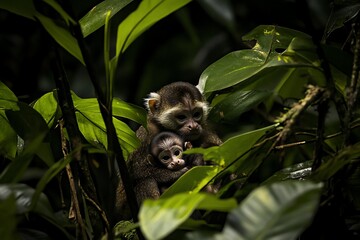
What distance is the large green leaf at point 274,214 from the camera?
3.52ft

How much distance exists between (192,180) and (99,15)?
2.00 ft

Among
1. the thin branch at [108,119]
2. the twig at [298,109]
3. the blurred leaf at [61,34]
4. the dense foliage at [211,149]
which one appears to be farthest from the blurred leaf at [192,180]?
the blurred leaf at [61,34]

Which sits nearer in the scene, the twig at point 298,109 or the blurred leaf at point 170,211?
the blurred leaf at point 170,211

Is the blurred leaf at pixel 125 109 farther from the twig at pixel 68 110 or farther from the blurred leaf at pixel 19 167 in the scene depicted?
the blurred leaf at pixel 19 167

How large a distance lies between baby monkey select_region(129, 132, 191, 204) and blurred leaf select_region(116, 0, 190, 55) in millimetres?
1212

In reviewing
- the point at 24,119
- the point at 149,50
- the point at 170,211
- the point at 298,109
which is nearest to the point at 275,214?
the point at 170,211

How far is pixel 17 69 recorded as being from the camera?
4.53 m

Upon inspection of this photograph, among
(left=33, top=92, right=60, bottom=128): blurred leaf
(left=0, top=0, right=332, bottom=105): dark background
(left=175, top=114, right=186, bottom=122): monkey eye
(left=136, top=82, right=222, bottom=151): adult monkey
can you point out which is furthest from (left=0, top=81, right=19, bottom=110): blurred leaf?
(left=0, top=0, right=332, bottom=105): dark background

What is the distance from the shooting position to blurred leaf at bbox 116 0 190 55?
4.88 ft

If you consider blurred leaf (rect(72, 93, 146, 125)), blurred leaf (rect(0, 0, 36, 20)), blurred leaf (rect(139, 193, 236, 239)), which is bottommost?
blurred leaf (rect(139, 193, 236, 239))

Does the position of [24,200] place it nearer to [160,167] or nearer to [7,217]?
[7,217]

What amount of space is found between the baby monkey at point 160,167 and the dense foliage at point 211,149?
42 centimetres

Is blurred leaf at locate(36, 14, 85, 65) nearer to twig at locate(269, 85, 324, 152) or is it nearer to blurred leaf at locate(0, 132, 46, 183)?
blurred leaf at locate(0, 132, 46, 183)

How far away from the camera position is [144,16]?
4.94 ft
